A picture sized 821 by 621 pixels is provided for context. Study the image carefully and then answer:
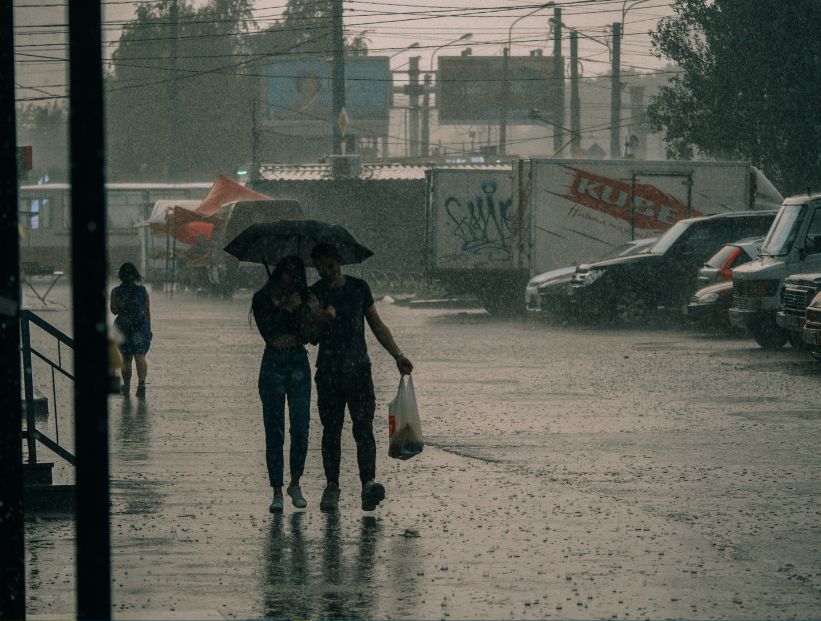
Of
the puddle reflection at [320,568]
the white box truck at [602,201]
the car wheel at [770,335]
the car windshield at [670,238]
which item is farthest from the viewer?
the white box truck at [602,201]

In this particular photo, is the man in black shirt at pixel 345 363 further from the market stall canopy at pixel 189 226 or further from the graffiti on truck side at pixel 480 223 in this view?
the market stall canopy at pixel 189 226

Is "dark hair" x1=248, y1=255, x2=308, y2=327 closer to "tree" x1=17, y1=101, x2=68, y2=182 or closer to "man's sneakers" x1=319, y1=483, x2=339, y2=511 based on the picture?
"man's sneakers" x1=319, y1=483, x2=339, y2=511

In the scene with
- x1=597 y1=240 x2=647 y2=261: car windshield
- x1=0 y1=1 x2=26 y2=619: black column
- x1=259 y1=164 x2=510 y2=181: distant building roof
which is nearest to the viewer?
x1=0 y1=1 x2=26 y2=619: black column

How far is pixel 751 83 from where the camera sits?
3941 centimetres

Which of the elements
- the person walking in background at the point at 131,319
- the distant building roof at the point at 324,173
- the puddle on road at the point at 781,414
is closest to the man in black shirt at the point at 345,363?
the puddle on road at the point at 781,414

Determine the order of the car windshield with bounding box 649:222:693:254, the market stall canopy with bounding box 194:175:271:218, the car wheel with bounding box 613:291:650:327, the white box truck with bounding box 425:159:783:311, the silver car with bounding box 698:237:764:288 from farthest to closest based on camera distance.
Answer: 1. the market stall canopy with bounding box 194:175:271:218
2. the white box truck with bounding box 425:159:783:311
3. the car wheel with bounding box 613:291:650:327
4. the car windshield with bounding box 649:222:693:254
5. the silver car with bounding box 698:237:764:288

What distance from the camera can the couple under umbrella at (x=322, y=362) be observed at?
9281mm

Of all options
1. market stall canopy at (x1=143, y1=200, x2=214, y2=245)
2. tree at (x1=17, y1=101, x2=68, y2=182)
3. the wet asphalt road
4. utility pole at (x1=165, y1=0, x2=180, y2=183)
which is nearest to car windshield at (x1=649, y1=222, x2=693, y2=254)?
the wet asphalt road

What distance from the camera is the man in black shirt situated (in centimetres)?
929

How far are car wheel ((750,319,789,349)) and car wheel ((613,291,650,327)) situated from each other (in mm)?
4770

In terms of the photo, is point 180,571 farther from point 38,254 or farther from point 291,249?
point 38,254

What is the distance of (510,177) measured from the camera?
31.5m

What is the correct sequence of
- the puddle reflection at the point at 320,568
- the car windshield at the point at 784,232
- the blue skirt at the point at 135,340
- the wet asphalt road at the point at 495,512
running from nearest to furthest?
1. the puddle reflection at the point at 320,568
2. the wet asphalt road at the point at 495,512
3. the blue skirt at the point at 135,340
4. the car windshield at the point at 784,232

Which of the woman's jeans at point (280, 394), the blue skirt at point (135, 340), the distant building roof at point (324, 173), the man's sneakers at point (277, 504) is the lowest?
the man's sneakers at point (277, 504)
